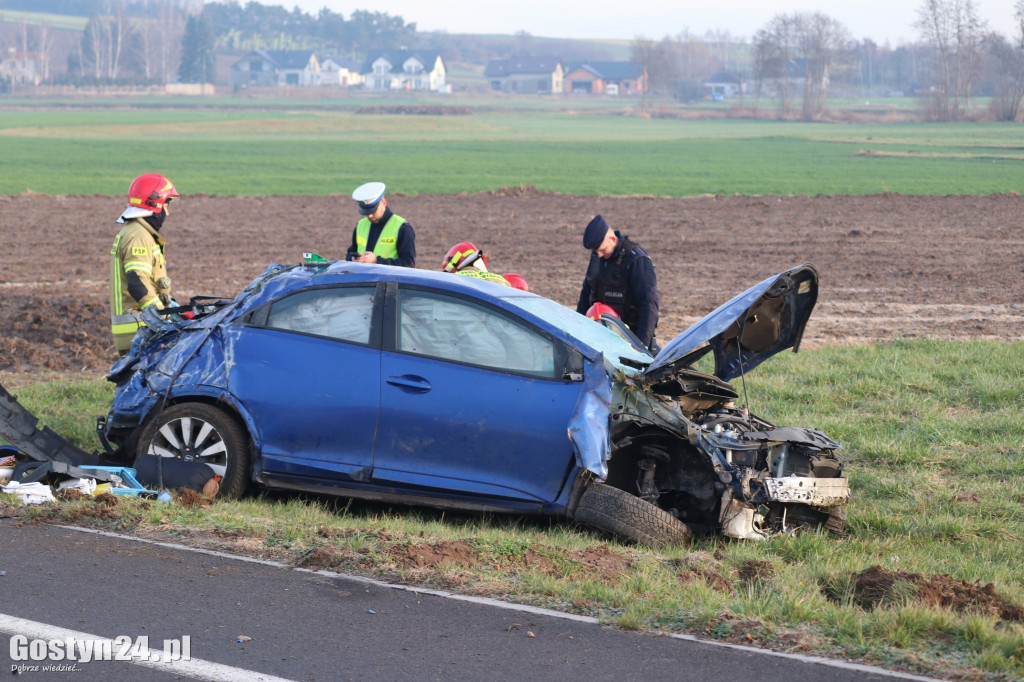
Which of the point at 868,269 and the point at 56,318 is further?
the point at 868,269

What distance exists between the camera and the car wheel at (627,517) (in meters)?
6.16

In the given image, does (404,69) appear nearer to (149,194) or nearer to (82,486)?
(149,194)

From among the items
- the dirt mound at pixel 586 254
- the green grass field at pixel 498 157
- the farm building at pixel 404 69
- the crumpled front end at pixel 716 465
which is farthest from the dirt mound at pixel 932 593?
the farm building at pixel 404 69

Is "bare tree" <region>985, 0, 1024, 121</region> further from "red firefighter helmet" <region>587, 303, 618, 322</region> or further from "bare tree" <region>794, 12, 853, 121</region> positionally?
"red firefighter helmet" <region>587, 303, 618, 322</region>

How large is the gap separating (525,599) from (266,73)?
190759mm

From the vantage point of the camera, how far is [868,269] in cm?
1894

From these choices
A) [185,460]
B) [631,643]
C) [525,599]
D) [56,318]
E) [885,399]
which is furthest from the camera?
[56,318]

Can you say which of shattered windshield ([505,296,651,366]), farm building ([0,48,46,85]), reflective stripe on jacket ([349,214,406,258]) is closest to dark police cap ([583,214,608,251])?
shattered windshield ([505,296,651,366])

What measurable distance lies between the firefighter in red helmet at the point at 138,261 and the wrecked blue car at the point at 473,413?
4.94 ft

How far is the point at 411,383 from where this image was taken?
252 inches

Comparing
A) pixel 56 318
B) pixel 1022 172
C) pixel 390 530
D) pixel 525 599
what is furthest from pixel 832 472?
pixel 1022 172

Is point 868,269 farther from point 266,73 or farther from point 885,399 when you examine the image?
point 266,73

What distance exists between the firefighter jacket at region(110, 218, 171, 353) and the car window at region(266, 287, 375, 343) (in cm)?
184

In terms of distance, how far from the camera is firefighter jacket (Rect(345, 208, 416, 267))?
997 cm
